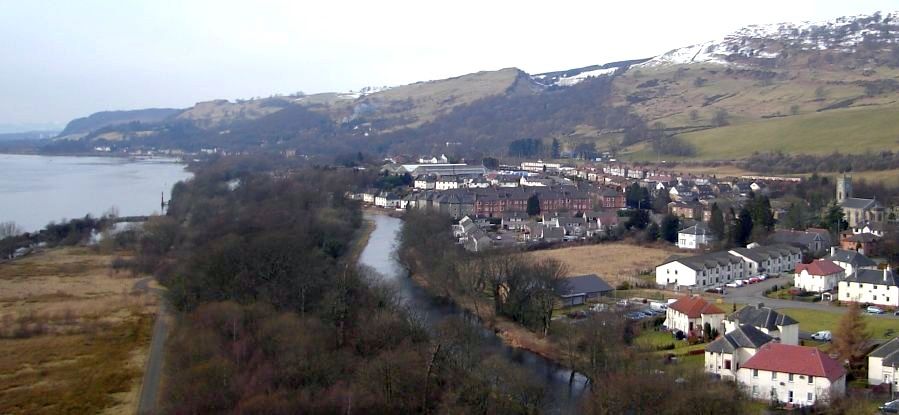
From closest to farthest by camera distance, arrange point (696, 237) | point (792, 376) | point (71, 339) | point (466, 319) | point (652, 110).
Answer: point (792, 376)
point (466, 319)
point (71, 339)
point (696, 237)
point (652, 110)

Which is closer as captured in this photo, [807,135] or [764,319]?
[764,319]

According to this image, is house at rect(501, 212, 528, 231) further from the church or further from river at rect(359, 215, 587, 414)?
the church

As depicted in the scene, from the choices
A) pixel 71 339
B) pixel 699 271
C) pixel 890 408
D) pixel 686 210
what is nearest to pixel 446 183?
pixel 686 210

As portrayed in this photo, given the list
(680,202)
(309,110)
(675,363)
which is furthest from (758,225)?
(309,110)

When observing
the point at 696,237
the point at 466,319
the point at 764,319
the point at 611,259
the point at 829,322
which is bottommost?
the point at 611,259

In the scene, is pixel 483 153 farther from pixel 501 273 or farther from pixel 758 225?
pixel 501 273

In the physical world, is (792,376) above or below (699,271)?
above

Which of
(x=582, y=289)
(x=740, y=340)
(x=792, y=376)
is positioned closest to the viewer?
(x=792, y=376)

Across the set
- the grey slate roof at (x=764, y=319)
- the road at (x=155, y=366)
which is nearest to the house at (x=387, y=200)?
the road at (x=155, y=366)

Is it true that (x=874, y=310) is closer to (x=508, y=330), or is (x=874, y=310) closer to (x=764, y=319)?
(x=764, y=319)
